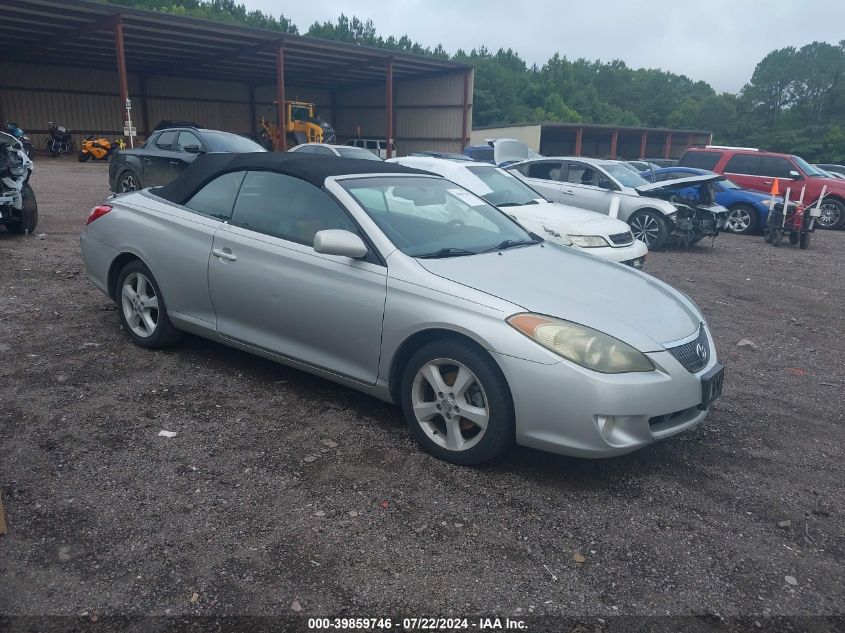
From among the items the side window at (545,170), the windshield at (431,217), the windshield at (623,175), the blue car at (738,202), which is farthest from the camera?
the blue car at (738,202)

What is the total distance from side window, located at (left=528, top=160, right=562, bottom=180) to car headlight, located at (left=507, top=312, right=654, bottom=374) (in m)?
9.38

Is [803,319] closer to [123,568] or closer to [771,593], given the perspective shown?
[771,593]

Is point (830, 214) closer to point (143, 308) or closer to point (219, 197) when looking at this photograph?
point (219, 197)

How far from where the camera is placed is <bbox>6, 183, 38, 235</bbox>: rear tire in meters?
9.13

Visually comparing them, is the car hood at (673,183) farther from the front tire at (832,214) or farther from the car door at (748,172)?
the front tire at (832,214)

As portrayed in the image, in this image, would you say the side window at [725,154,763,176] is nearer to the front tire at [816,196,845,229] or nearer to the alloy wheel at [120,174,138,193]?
the front tire at [816,196,845,229]

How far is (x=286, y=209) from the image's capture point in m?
4.23

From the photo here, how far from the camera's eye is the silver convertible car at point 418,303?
10.4 feet

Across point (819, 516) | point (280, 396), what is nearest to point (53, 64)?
point (280, 396)

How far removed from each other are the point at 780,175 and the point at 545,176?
7.38 meters

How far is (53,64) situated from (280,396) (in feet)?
115

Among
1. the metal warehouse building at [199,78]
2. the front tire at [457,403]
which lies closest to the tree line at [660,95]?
the metal warehouse building at [199,78]

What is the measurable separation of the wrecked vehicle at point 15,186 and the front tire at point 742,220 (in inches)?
528

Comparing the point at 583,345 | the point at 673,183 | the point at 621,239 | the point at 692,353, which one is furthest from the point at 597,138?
the point at 583,345
